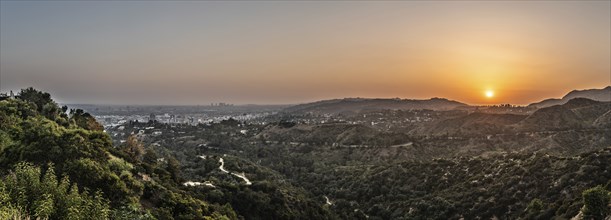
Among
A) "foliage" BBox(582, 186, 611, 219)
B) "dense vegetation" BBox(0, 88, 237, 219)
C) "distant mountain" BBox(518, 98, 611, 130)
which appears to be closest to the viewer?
"dense vegetation" BBox(0, 88, 237, 219)

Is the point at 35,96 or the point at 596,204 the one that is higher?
the point at 35,96

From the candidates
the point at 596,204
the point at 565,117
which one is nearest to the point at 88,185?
the point at 596,204

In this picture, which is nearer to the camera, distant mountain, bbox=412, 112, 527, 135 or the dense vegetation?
the dense vegetation

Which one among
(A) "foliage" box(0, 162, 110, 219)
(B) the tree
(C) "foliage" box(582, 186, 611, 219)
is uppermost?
(B) the tree

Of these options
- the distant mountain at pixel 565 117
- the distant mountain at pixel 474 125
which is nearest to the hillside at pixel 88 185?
the distant mountain at pixel 474 125

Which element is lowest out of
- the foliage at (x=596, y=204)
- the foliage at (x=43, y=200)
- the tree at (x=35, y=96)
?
the foliage at (x=596, y=204)

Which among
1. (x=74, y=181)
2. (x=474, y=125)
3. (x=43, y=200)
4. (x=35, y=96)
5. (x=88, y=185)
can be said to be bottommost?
(x=474, y=125)

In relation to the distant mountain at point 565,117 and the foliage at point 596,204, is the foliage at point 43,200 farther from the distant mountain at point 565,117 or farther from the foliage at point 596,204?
the distant mountain at point 565,117

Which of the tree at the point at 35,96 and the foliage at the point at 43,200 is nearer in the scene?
the foliage at the point at 43,200

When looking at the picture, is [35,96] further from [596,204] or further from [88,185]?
[596,204]

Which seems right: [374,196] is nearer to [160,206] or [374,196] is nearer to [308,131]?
[160,206]

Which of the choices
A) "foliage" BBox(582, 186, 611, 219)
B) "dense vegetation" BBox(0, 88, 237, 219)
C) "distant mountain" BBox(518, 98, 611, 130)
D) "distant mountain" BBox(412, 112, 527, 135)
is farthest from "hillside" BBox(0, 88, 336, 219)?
"distant mountain" BBox(518, 98, 611, 130)

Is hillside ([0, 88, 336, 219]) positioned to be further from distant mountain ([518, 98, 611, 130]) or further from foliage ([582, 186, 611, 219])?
distant mountain ([518, 98, 611, 130])
